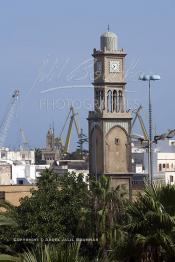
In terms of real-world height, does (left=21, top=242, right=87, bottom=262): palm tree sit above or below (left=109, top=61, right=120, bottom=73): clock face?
below

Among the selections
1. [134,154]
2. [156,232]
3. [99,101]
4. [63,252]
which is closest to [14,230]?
[156,232]

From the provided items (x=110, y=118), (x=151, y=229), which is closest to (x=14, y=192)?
(x=110, y=118)

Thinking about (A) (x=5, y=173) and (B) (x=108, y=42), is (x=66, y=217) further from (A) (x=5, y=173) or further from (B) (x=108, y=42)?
(A) (x=5, y=173)

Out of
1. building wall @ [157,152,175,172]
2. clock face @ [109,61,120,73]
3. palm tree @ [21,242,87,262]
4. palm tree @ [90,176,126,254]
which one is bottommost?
palm tree @ [21,242,87,262]

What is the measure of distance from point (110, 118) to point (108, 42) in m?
5.51

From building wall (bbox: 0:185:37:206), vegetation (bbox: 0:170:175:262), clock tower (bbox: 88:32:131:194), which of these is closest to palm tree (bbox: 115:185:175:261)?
vegetation (bbox: 0:170:175:262)

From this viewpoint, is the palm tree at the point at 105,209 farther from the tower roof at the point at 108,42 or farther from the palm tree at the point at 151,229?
the tower roof at the point at 108,42

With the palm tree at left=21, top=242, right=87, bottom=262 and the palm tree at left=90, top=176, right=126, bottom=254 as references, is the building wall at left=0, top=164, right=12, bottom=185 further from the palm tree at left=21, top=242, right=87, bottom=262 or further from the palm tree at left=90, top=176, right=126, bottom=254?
the palm tree at left=21, top=242, right=87, bottom=262

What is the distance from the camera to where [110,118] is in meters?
75.3

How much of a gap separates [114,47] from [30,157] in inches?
4285

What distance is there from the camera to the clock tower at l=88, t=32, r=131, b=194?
2953 inches

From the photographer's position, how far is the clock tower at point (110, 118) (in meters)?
75.0

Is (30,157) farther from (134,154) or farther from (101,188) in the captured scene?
(101,188)

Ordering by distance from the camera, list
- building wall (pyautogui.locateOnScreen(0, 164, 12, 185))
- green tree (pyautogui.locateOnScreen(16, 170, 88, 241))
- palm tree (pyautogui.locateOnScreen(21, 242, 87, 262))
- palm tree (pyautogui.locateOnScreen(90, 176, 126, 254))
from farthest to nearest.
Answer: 1. building wall (pyautogui.locateOnScreen(0, 164, 12, 185))
2. green tree (pyautogui.locateOnScreen(16, 170, 88, 241))
3. palm tree (pyautogui.locateOnScreen(90, 176, 126, 254))
4. palm tree (pyautogui.locateOnScreen(21, 242, 87, 262))
